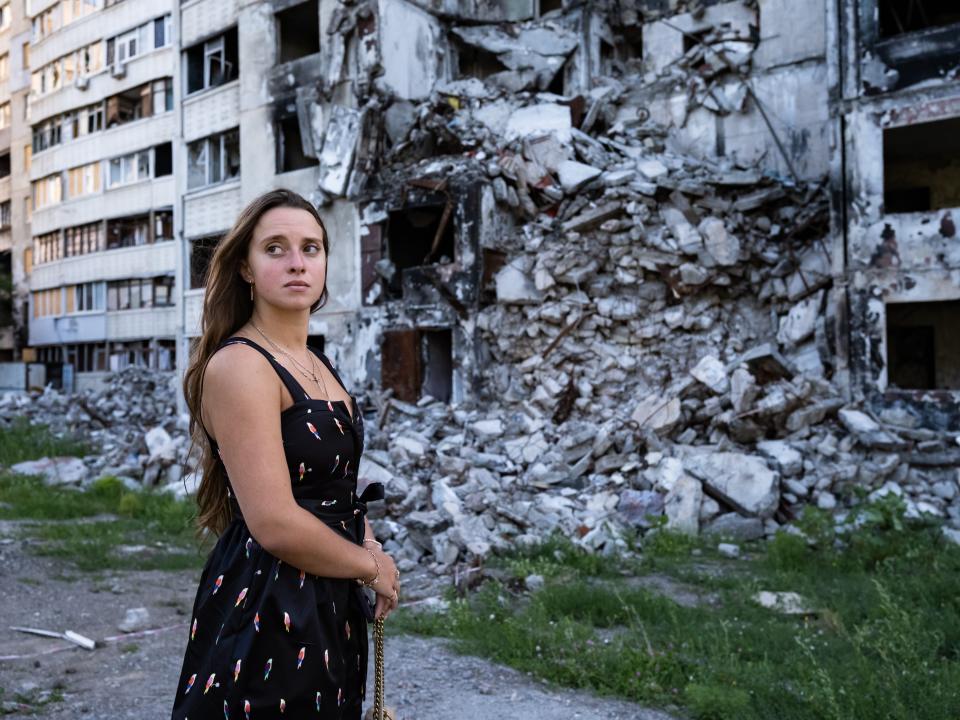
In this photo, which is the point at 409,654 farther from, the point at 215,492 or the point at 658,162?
the point at 658,162

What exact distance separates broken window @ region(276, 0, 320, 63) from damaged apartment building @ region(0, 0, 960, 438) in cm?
8

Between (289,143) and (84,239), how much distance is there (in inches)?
541

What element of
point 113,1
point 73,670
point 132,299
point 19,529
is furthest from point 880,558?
point 113,1

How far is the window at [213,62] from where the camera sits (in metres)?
21.8

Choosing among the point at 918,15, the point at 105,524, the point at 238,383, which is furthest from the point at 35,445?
A: the point at 918,15

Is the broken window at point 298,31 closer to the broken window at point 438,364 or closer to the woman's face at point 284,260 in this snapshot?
the broken window at point 438,364

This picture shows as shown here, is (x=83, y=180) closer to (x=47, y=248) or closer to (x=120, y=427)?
(x=47, y=248)

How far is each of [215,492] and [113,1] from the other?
32019 mm

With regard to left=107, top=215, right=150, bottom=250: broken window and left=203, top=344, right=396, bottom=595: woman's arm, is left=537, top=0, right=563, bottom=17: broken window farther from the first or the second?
left=203, top=344, right=396, bottom=595: woman's arm

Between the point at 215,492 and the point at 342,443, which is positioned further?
the point at 215,492

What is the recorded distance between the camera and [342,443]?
1729 millimetres

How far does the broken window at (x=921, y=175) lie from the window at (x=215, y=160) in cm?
1674

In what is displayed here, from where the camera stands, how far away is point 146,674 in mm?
4664

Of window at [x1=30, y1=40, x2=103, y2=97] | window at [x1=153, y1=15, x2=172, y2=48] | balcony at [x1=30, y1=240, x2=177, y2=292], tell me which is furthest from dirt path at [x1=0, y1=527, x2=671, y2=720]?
window at [x1=30, y1=40, x2=103, y2=97]
